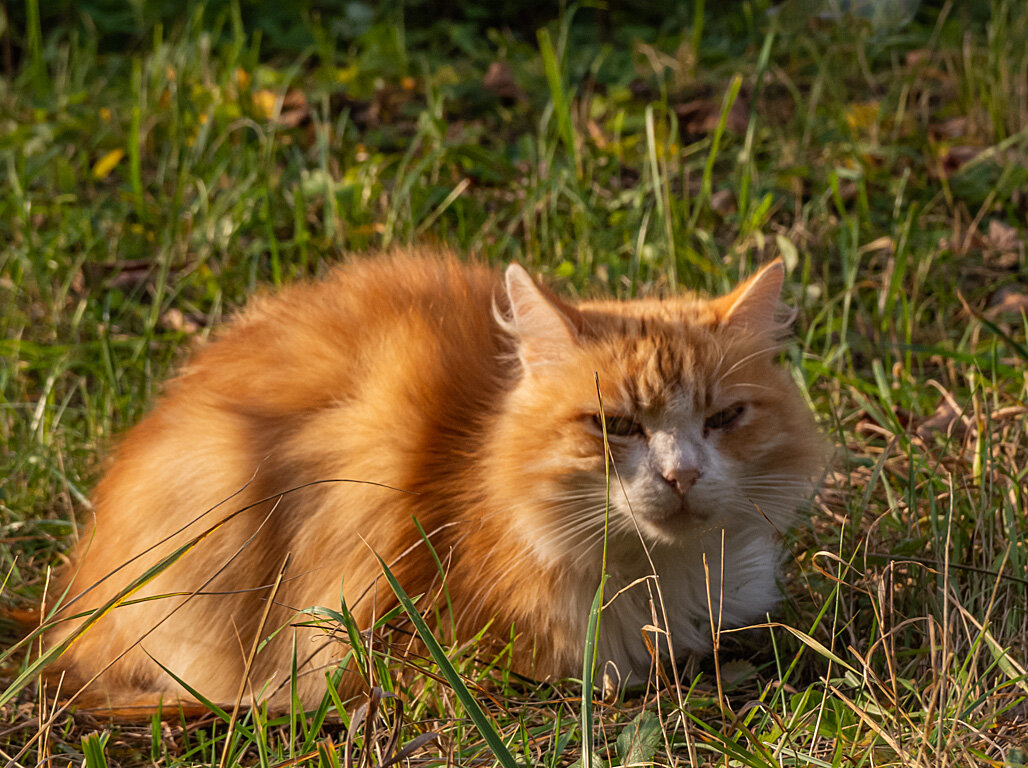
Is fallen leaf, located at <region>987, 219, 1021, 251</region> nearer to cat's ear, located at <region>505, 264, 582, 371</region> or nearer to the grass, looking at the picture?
the grass

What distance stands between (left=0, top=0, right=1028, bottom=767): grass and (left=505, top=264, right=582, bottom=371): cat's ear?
1.98 feet

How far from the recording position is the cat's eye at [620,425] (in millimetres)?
1881

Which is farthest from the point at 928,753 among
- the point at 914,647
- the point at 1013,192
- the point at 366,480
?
the point at 1013,192

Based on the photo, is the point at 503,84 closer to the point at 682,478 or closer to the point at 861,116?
the point at 861,116

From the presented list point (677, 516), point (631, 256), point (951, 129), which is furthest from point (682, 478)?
point (951, 129)

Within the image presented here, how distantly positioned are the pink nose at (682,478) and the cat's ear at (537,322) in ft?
1.11

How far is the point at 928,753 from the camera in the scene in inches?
60.9

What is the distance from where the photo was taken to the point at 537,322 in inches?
77.1

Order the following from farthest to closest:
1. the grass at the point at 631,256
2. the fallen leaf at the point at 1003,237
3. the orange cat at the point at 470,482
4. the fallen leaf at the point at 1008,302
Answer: the fallen leaf at the point at 1003,237 → the fallen leaf at the point at 1008,302 → the orange cat at the point at 470,482 → the grass at the point at 631,256

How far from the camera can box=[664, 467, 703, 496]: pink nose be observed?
1.77 metres

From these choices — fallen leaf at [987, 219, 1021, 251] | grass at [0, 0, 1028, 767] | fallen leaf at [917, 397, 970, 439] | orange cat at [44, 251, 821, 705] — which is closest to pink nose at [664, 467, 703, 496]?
orange cat at [44, 251, 821, 705]

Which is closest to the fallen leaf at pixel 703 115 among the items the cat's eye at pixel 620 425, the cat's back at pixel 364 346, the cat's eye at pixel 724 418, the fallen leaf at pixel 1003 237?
the fallen leaf at pixel 1003 237

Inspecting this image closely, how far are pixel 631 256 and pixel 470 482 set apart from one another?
1745 mm

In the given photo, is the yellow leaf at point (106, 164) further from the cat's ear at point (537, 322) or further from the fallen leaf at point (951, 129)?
the fallen leaf at point (951, 129)
